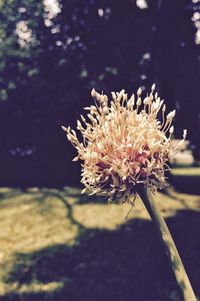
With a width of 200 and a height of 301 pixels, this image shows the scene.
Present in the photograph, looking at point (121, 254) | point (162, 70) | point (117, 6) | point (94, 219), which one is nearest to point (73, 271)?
point (121, 254)

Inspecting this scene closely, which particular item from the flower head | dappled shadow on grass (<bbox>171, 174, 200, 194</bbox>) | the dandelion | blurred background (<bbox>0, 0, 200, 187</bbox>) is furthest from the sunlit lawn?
the flower head

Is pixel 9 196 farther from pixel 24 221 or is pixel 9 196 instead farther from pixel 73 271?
pixel 73 271

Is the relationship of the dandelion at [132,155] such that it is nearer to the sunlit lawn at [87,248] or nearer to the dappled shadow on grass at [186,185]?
the sunlit lawn at [87,248]

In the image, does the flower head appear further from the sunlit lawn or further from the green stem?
the sunlit lawn

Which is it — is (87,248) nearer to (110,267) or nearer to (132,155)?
(110,267)

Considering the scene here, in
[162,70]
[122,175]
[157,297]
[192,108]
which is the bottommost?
[157,297]

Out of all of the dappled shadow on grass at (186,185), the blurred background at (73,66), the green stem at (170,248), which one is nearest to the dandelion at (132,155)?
the green stem at (170,248)

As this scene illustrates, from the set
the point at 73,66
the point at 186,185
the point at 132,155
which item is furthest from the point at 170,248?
the point at 73,66
